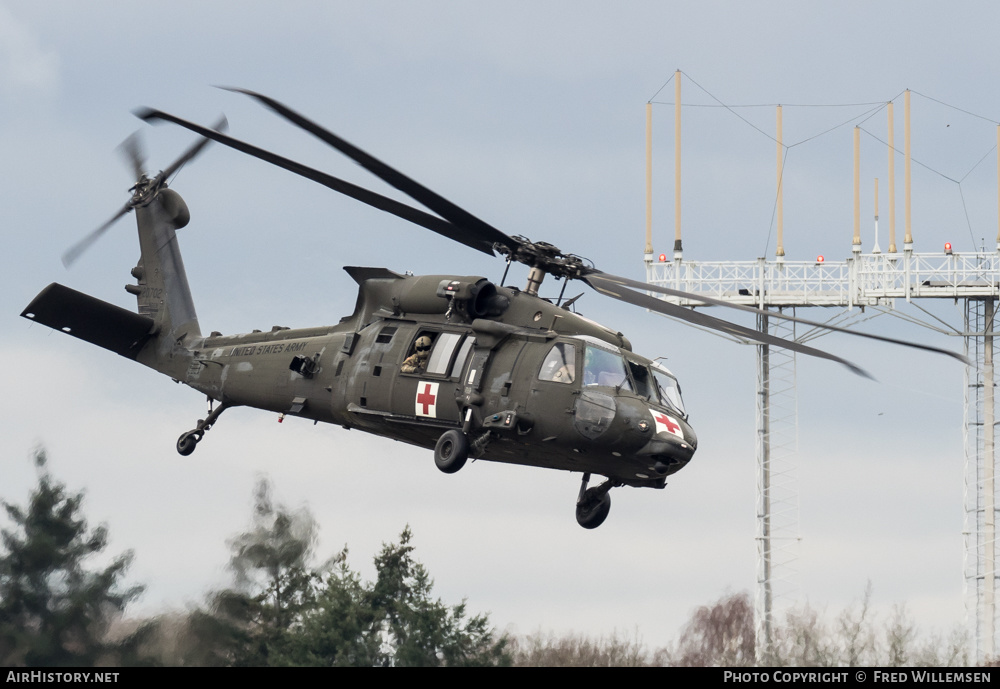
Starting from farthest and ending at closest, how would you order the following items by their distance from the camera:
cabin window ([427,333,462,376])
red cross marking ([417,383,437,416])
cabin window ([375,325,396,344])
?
1. cabin window ([375,325,396,344])
2. cabin window ([427,333,462,376])
3. red cross marking ([417,383,437,416])

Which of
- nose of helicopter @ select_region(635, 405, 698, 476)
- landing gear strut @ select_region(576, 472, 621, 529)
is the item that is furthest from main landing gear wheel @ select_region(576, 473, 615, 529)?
nose of helicopter @ select_region(635, 405, 698, 476)

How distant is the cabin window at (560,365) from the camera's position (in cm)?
2773

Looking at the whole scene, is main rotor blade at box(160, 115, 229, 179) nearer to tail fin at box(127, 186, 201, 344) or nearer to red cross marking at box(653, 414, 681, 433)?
tail fin at box(127, 186, 201, 344)

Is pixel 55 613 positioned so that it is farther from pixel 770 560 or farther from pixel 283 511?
pixel 770 560

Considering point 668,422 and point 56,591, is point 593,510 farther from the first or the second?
point 56,591

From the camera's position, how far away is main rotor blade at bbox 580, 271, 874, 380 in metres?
25.3

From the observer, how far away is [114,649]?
1347 inches

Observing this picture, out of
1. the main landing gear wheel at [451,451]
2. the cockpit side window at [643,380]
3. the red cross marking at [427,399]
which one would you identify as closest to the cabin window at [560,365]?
the cockpit side window at [643,380]

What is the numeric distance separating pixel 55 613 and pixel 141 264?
306 inches

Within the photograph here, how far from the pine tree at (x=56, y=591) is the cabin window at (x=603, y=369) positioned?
12.2 metres

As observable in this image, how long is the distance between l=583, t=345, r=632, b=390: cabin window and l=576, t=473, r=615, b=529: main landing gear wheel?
7.83 feet

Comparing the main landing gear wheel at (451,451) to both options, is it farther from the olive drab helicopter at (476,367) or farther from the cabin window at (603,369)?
the cabin window at (603,369)

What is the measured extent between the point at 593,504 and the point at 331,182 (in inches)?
285
